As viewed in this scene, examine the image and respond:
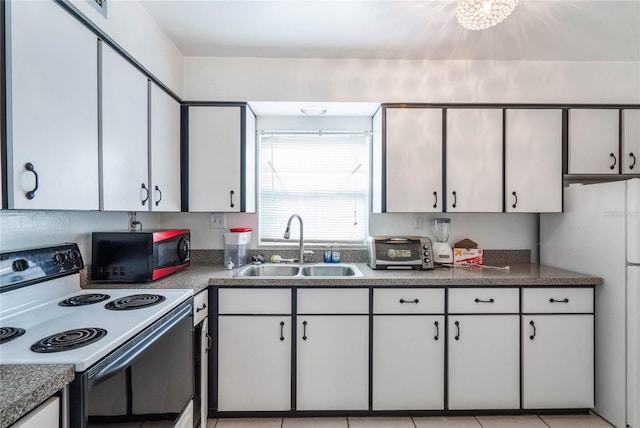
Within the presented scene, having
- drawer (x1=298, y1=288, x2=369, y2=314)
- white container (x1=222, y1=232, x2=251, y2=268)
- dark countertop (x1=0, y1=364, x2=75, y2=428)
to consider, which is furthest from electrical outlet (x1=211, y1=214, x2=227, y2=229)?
dark countertop (x1=0, y1=364, x2=75, y2=428)

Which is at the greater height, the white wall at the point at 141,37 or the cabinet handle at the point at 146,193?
the white wall at the point at 141,37

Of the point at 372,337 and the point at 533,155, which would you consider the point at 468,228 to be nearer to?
the point at 533,155

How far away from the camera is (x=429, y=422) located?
6.67ft

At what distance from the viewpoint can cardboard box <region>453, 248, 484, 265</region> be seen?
2.54 metres

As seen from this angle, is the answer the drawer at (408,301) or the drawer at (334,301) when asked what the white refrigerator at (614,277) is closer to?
the drawer at (408,301)

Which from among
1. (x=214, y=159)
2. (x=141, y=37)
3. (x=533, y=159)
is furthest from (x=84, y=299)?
(x=533, y=159)

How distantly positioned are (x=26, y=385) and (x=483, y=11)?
210 cm

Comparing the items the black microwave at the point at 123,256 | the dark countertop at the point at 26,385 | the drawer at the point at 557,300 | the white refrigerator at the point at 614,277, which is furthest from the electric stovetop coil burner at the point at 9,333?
the white refrigerator at the point at 614,277

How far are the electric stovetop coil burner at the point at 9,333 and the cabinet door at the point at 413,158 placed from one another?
204cm

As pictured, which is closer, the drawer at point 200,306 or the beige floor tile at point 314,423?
the drawer at point 200,306

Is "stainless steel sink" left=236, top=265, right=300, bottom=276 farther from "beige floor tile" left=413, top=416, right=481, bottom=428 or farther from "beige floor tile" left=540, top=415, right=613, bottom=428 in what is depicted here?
"beige floor tile" left=540, top=415, right=613, bottom=428

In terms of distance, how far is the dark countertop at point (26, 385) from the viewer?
712 mm

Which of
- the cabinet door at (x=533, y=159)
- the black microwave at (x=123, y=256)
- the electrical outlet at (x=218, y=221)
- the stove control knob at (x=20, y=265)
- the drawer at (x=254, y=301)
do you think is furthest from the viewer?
the electrical outlet at (x=218, y=221)

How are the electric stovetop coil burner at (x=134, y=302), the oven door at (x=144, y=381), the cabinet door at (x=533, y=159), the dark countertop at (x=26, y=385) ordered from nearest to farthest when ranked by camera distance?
the dark countertop at (x=26, y=385) < the oven door at (x=144, y=381) < the electric stovetop coil burner at (x=134, y=302) < the cabinet door at (x=533, y=159)
